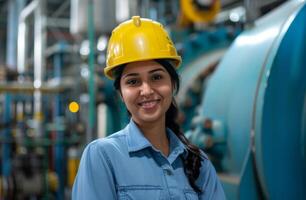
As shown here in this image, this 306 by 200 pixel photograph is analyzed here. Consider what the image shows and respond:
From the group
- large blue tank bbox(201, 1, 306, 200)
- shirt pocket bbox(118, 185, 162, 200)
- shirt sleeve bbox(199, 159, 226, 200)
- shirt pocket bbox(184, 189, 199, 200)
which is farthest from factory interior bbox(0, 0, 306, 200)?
shirt pocket bbox(118, 185, 162, 200)

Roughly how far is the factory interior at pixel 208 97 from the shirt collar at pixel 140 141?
35 centimetres

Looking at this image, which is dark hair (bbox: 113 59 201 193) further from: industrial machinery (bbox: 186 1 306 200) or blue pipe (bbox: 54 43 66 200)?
blue pipe (bbox: 54 43 66 200)

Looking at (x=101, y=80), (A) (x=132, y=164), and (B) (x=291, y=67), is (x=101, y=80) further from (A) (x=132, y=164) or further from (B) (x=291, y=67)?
(A) (x=132, y=164)

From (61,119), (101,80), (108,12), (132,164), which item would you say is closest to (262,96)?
(132,164)

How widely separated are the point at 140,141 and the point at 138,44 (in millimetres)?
227

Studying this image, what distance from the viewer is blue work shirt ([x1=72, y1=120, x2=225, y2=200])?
1.04m

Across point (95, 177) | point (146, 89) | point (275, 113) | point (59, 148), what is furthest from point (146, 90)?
point (59, 148)

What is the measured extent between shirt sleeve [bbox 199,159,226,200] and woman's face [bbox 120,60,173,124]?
0.20m

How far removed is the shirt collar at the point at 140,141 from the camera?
110 centimetres

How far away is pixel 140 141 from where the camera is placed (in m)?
1.11

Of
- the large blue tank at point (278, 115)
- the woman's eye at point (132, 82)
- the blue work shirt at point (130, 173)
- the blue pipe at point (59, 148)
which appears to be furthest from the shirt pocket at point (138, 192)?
the blue pipe at point (59, 148)

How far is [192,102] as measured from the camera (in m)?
2.88

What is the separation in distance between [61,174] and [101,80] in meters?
2.33

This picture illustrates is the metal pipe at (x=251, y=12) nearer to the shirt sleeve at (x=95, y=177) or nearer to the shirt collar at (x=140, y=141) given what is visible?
the shirt collar at (x=140, y=141)
